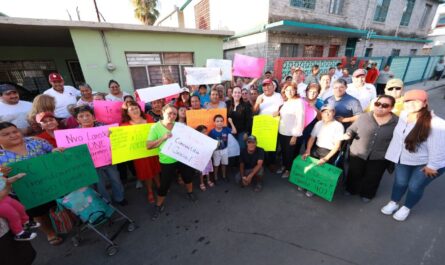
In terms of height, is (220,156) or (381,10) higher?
(381,10)

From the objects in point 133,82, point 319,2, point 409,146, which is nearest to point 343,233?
point 409,146

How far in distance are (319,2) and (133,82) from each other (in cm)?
1072

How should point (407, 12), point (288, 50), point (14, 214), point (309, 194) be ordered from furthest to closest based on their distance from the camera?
point (407, 12) < point (288, 50) < point (309, 194) < point (14, 214)

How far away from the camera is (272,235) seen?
97.5 inches

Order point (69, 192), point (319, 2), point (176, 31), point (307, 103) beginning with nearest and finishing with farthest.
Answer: point (69, 192) → point (307, 103) → point (176, 31) → point (319, 2)

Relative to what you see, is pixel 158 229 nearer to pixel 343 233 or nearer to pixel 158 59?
pixel 343 233

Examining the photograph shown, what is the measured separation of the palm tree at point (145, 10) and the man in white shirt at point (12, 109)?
18.4 metres

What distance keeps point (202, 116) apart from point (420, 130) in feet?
10.1

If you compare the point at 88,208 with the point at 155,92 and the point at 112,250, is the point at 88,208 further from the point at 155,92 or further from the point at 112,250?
the point at 155,92

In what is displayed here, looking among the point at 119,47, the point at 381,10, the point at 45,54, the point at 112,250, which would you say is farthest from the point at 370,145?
the point at 381,10

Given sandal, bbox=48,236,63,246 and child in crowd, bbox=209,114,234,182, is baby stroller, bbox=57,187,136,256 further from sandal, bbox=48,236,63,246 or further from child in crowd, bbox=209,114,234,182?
child in crowd, bbox=209,114,234,182

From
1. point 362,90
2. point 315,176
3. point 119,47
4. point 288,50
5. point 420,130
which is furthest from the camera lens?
point 288,50

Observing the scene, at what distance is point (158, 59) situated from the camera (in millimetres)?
6426

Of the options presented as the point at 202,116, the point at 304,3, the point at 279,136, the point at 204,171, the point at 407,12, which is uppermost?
the point at 407,12
